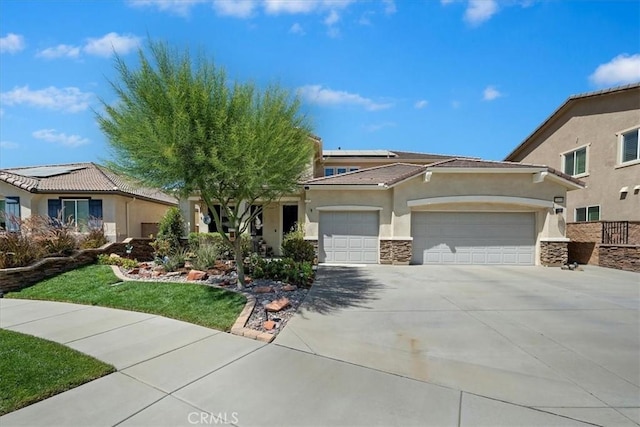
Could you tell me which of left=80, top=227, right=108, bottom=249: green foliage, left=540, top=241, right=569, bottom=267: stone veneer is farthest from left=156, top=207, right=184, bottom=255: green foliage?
left=540, top=241, right=569, bottom=267: stone veneer

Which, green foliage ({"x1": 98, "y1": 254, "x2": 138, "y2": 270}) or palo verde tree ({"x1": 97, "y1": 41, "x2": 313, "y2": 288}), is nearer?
palo verde tree ({"x1": 97, "y1": 41, "x2": 313, "y2": 288})

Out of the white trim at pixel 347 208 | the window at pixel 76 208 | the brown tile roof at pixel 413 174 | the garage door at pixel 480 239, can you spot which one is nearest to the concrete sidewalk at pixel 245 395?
the white trim at pixel 347 208

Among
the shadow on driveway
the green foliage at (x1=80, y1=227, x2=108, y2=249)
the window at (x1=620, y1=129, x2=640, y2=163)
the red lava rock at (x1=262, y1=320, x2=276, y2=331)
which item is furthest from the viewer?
the window at (x1=620, y1=129, x2=640, y2=163)

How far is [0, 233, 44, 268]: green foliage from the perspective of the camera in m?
9.74

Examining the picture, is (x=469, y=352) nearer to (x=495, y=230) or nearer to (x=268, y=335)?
(x=268, y=335)

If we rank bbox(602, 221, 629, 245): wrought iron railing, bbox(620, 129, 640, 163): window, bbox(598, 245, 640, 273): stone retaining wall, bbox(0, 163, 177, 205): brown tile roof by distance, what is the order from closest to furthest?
bbox(598, 245, 640, 273): stone retaining wall, bbox(602, 221, 629, 245): wrought iron railing, bbox(620, 129, 640, 163): window, bbox(0, 163, 177, 205): brown tile roof

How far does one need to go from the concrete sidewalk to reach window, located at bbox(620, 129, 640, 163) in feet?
59.6

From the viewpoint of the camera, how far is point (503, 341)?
5.55 meters

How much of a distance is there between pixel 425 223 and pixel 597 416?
11623 mm

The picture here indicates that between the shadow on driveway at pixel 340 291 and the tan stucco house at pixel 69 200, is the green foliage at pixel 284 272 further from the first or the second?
the tan stucco house at pixel 69 200

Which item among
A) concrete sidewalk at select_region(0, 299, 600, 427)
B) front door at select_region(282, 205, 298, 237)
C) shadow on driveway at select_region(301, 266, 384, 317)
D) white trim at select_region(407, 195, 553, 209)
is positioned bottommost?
shadow on driveway at select_region(301, 266, 384, 317)

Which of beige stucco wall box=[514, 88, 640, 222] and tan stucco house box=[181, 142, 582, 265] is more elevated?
beige stucco wall box=[514, 88, 640, 222]

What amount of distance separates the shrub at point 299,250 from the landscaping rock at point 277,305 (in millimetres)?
6248

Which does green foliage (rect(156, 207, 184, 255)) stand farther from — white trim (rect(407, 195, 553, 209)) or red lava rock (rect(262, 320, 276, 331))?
white trim (rect(407, 195, 553, 209))
